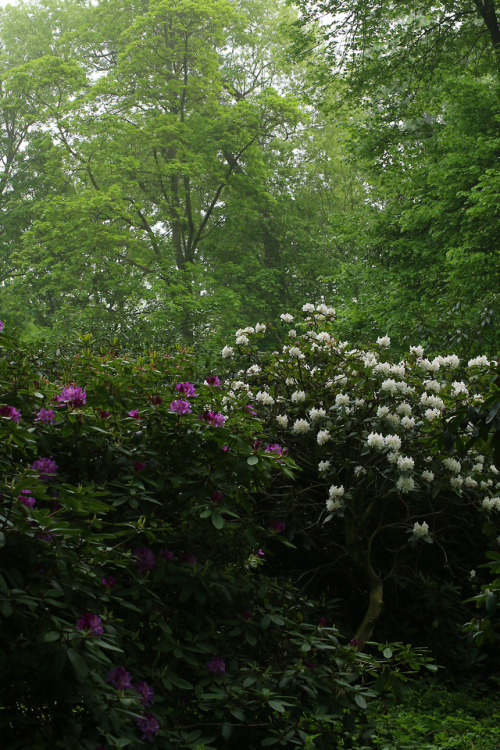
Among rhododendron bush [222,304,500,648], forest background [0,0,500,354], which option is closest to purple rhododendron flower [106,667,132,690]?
rhododendron bush [222,304,500,648]

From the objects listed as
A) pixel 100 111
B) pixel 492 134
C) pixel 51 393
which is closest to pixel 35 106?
pixel 100 111

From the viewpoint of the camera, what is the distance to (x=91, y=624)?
2.08 meters

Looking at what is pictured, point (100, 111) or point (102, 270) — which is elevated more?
point (100, 111)

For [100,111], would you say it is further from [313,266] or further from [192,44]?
[313,266]

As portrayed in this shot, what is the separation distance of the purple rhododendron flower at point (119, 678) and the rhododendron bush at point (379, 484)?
7.74ft

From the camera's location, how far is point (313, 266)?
21.5 meters

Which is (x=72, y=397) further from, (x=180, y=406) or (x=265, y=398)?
(x=265, y=398)

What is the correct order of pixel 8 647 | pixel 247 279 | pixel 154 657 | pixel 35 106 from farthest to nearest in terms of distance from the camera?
pixel 35 106 → pixel 247 279 → pixel 154 657 → pixel 8 647

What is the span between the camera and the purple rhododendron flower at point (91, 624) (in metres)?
2.06

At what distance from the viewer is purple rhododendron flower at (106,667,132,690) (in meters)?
2.19

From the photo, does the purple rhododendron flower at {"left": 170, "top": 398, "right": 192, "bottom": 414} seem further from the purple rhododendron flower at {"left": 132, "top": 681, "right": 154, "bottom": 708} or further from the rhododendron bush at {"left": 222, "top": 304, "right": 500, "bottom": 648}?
the rhododendron bush at {"left": 222, "top": 304, "right": 500, "bottom": 648}

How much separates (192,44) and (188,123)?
2.04 metres

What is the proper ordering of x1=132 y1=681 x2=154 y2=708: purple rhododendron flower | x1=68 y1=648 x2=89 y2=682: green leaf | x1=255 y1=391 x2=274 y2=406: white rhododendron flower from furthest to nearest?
x1=255 y1=391 x2=274 y2=406: white rhododendron flower, x1=132 y1=681 x2=154 y2=708: purple rhododendron flower, x1=68 y1=648 x2=89 y2=682: green leaf

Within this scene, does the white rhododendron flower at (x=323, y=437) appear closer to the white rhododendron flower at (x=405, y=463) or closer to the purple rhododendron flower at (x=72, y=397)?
the white rhododendron flower at (x=405, y=463)
